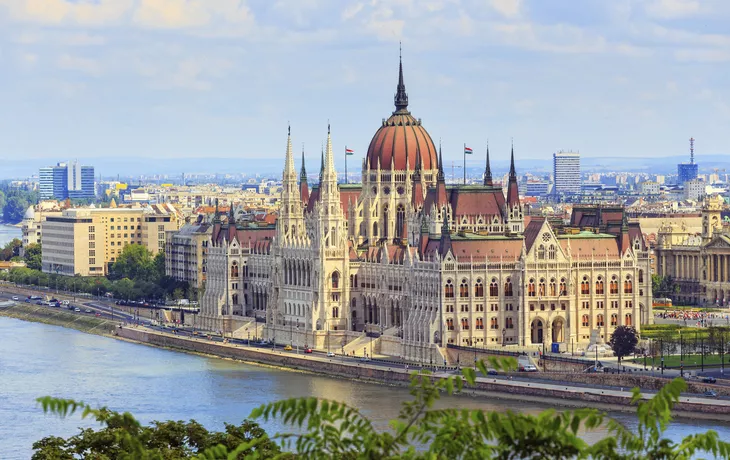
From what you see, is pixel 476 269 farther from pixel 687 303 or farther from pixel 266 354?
pixel 687 303

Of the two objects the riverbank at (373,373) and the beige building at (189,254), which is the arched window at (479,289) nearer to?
the riverbank at (373,373)

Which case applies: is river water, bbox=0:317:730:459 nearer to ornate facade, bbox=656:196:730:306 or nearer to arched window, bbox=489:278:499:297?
arched window, bbox=489:278:499:297

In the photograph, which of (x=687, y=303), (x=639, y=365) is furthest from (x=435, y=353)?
(x=687, y=303)

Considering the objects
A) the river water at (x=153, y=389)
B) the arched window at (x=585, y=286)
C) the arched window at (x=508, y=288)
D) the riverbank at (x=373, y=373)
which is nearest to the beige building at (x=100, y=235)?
the riverbank at (x=373, y=373)

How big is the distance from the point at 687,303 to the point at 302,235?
35.9 meters

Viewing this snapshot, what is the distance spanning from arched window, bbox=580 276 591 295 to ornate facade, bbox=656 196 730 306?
33.0 m

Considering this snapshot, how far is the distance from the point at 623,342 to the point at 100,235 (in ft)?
304

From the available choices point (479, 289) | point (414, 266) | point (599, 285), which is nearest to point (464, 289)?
point (479, 289)

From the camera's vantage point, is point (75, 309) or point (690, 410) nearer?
point (690, 410)

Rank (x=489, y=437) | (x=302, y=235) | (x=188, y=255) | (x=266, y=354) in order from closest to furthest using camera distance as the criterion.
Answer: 1. (x=489, y=437)
2. (x=266, y=354)
3. (x=302, y=235)
4. (x=188, y=255)

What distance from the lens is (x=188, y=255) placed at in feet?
536

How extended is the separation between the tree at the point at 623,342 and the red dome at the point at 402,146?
27.4 m

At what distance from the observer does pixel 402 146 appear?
131 m

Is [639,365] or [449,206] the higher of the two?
[449,206]
